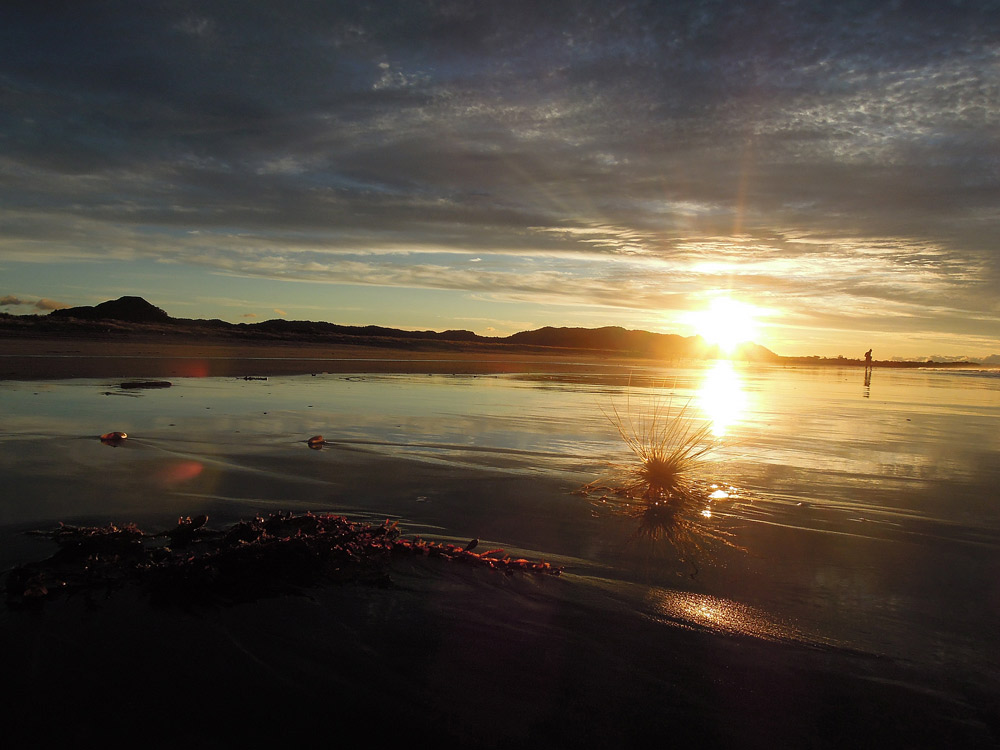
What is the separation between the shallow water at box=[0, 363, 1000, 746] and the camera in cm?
319

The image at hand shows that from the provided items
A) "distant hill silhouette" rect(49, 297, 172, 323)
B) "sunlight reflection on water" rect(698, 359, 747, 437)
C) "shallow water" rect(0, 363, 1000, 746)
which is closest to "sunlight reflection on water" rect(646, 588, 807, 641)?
"shallow water" rect(0, 363, 1000, 746)

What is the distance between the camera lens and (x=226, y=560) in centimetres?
386

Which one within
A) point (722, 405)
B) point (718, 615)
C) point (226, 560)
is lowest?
point (718, 615)

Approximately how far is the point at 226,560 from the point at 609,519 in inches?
117

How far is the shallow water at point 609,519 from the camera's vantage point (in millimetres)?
3191

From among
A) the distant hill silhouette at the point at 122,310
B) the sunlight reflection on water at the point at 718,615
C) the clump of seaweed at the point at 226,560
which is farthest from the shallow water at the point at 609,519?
the distant hill silhouette at the point at 122,310

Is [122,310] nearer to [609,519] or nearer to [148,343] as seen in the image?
[148,343]

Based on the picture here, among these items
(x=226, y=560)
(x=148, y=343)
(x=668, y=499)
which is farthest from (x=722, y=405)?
(x=148, y=343)

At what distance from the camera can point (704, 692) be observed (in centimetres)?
290

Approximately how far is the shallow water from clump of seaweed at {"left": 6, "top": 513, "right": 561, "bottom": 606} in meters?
0.27

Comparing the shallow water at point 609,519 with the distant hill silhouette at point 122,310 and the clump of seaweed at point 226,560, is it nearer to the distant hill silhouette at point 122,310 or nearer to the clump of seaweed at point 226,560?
the clump of seaweed at point 226,560

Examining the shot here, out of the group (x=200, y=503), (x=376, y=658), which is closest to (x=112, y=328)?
(x=200, y=503)

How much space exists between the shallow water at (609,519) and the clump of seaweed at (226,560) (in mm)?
269

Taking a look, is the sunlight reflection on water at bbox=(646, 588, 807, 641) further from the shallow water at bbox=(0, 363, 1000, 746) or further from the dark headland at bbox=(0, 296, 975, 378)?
the dark headland at bbox=(0, 296, 975, 378)
